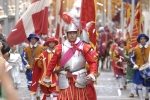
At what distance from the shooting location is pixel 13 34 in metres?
15.4

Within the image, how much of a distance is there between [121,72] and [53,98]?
8.53 m

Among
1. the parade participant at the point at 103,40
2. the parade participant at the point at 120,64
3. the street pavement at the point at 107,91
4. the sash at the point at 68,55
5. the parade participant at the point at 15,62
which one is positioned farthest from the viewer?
the parade participant at the point at 103,40

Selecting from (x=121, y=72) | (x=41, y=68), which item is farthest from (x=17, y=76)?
(x=41, y=68)

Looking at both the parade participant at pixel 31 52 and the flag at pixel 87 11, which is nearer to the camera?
the flag at pixel 87 11

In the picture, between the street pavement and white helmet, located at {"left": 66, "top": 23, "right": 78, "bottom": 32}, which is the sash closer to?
white helmet, located at {"left": 66, "top": 23, "right": 78, "bottom": 32}

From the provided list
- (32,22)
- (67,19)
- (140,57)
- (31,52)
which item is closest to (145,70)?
(140,57)

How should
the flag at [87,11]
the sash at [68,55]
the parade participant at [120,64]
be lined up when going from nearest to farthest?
1. the sash at [68,55]
2. the flag at [87,11]
3. the parade participant at [120,64]

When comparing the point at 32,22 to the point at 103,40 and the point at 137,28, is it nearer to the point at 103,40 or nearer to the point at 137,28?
the point at 137,28

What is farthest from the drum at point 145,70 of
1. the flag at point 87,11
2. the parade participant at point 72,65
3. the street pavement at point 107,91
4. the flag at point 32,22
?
the parade participant at point 72,65

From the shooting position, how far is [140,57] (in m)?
16.7

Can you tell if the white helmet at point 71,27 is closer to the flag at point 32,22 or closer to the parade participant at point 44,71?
the parade participant at point 44,71

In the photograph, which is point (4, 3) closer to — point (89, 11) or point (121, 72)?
point (121, 72)

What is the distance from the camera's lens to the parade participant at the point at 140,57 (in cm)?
1655

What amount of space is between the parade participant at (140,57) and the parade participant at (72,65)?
513cm
